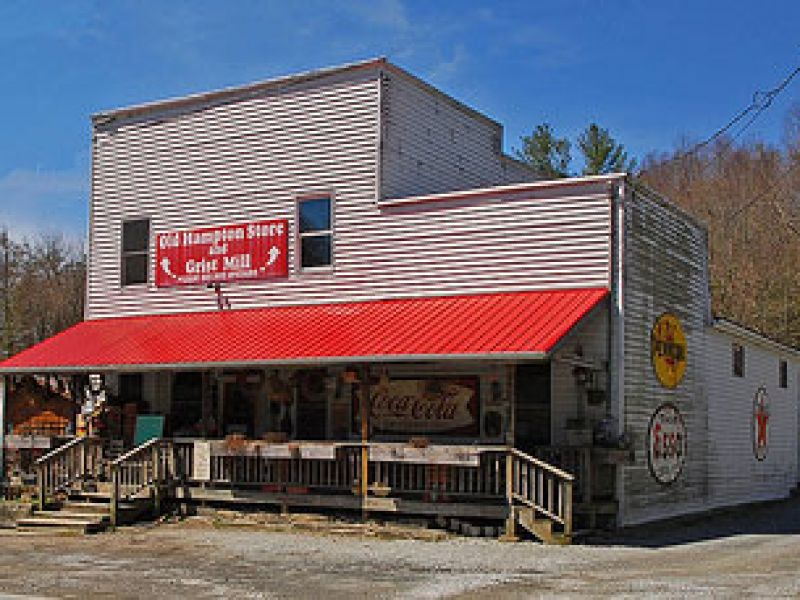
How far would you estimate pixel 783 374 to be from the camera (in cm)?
2559

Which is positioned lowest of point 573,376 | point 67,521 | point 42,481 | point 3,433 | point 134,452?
point 67,521

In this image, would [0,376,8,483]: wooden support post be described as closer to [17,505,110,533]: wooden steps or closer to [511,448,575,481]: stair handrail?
[17,505,110,533]: wooden steps

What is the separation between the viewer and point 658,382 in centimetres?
1811

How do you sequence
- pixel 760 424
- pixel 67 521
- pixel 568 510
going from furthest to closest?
pixel 760 424, pixel 67 521, pixel 568 510

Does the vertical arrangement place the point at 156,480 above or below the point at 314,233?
below

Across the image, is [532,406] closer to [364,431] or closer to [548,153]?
[364,431]

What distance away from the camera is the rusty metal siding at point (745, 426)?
2086 centimetres

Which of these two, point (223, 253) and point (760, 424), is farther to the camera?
point (760, 424)

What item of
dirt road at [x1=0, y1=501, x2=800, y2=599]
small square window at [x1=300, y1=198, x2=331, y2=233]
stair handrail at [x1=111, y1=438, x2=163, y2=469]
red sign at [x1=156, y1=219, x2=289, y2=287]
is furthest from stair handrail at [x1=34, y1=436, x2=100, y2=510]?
small square window at [x1=300, y1=198, x2=331, y2=233]

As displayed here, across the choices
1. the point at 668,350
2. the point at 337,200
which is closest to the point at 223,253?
the point at 337,200

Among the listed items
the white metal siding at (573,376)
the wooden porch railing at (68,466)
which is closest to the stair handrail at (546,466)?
the white metal siding at (573,376)

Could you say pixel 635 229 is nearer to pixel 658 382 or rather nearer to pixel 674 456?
pixel 658 382

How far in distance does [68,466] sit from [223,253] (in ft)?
16.7

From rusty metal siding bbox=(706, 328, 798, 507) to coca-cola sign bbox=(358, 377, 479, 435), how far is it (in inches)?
216
